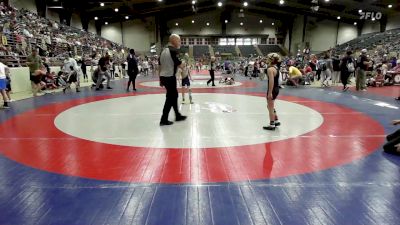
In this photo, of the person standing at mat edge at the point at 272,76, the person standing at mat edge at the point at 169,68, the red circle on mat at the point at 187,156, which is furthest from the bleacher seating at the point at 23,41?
the person standing at mat edge at the point at 272,76

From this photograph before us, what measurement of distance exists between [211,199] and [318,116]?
15.3ft

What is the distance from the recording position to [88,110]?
7539 mm

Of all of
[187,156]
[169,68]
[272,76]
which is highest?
[169,68]

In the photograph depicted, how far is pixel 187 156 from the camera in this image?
402 centimetres

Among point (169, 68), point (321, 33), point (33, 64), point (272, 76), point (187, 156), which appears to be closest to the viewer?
point (187, 156)

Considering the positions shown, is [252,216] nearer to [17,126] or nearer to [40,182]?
[40,182]

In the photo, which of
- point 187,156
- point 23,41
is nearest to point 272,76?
point 187,156

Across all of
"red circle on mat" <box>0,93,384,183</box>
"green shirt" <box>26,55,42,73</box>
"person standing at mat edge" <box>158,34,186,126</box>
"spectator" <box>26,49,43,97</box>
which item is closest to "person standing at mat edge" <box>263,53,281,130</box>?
"red circle on mat" <box>0,93,384,183</box>

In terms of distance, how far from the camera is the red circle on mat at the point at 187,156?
11.2ft

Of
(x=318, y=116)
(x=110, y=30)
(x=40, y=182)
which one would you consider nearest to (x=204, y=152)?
(x=40, y=182)

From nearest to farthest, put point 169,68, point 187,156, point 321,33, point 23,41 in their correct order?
1. point 187,156
2. point 169,68
3. point 23,41
4. point 321,33

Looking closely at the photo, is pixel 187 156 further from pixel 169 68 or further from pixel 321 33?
A: pixel 321 33

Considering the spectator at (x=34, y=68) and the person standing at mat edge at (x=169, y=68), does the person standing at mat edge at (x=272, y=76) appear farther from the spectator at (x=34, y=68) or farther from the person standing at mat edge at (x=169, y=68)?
the spectator at (x=34, y=68)

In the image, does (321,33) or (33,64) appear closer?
(33,64)
